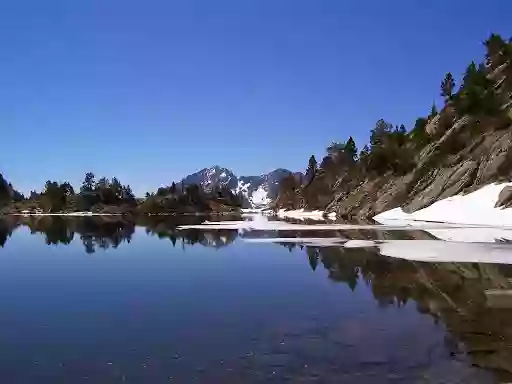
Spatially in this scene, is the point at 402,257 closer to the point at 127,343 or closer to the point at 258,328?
the point at 258,328

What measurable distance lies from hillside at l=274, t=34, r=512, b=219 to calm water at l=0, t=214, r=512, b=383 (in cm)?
5609

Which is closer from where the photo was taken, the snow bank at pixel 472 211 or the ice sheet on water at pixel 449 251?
the ice sheet on water at pixel 449 251

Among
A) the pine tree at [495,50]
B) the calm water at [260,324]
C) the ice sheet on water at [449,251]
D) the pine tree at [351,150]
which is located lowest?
the calm water at [260,324]

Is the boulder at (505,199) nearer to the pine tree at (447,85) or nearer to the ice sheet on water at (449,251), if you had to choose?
the ice sheet on water at (449,251)

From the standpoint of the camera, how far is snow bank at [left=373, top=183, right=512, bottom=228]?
186 feet

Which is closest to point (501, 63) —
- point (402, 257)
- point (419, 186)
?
point (419, 186)

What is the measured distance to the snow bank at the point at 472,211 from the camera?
56594mm

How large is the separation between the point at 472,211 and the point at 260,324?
188 ft

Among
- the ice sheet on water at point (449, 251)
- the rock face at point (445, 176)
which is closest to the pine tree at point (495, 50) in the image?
the rock face at point (445, 176)

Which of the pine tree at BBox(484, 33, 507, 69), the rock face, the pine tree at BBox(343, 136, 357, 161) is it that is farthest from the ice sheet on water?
the pine tree at BBox(343, 136, 357, 161)

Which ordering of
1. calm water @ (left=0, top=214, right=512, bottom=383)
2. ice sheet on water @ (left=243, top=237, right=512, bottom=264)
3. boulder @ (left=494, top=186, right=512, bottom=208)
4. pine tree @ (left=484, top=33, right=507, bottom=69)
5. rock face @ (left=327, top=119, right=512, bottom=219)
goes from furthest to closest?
1. pine tree @ (left=484, top=33, right=507, bottom=69)
2. rock face @ (left=327, top=119, right=512, bottom=219)
3. boulder @ (left=494, top=186, right=512, bottom=208)
4. ice sheet on water @ (left=243, top=237, right=512, bottom=264)
5. calm water @ (left=0, top=214, right=512, bottom=383)

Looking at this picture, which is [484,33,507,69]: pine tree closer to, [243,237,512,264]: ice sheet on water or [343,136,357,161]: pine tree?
[343,136,357,161]: pine tree

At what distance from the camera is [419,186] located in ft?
317

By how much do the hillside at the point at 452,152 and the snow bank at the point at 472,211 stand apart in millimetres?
3053
